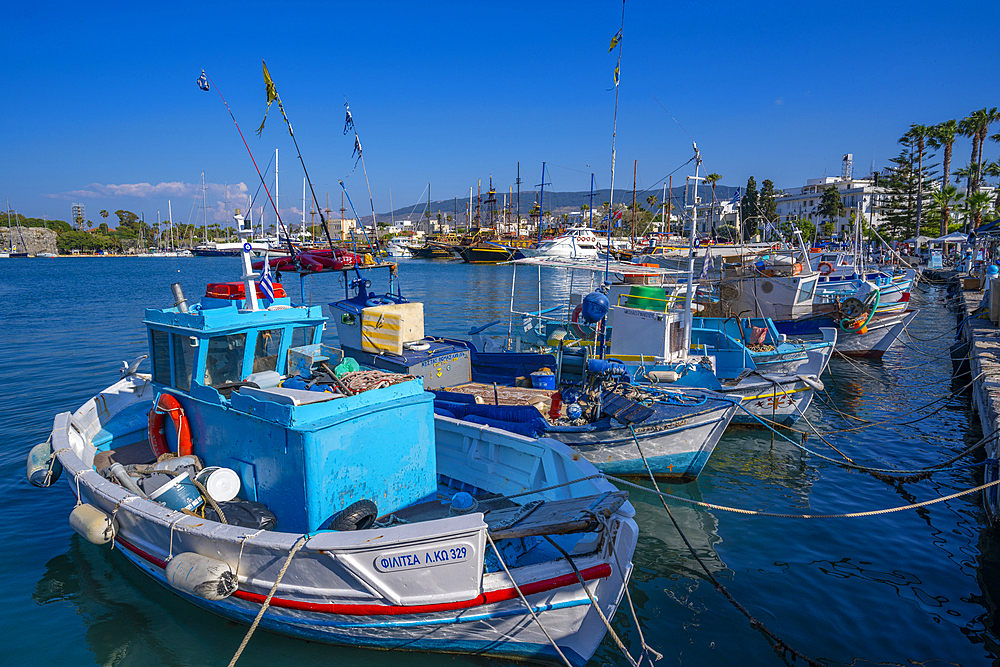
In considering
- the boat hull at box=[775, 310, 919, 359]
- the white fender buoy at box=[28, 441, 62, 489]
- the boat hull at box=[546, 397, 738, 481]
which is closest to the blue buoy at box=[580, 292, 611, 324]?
the boat hull at box=[546, 397, 738, 481]

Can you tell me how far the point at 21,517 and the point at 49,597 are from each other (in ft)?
8.84

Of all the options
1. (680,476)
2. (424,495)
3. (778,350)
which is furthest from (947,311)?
(424,495)

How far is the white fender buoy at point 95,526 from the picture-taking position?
6.04 m

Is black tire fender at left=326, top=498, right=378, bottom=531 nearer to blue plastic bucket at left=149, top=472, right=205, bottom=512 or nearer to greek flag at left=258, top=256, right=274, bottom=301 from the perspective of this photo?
blue plastic bucket at left=149, top=472, right=205, bottom=512

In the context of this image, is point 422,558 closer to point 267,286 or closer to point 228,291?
point 267,286

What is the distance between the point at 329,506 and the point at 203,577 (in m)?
1.22

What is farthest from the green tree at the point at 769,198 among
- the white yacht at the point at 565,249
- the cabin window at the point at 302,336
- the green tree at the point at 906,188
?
the cabin window at the point at 302,336

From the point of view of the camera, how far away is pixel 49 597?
6.67 m

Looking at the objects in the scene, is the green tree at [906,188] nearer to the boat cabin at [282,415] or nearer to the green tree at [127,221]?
the boat cabin at [282,415]

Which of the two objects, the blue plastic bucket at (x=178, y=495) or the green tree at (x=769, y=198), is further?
the green tree at (x=769, y=198)

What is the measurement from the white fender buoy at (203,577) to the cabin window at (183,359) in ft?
7.34

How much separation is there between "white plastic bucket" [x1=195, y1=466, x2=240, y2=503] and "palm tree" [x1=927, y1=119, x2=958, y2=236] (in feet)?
226

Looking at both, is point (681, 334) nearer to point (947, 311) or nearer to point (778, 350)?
point (778, 350)

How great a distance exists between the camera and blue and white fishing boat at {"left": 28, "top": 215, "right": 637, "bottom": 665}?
4609 millimetres
